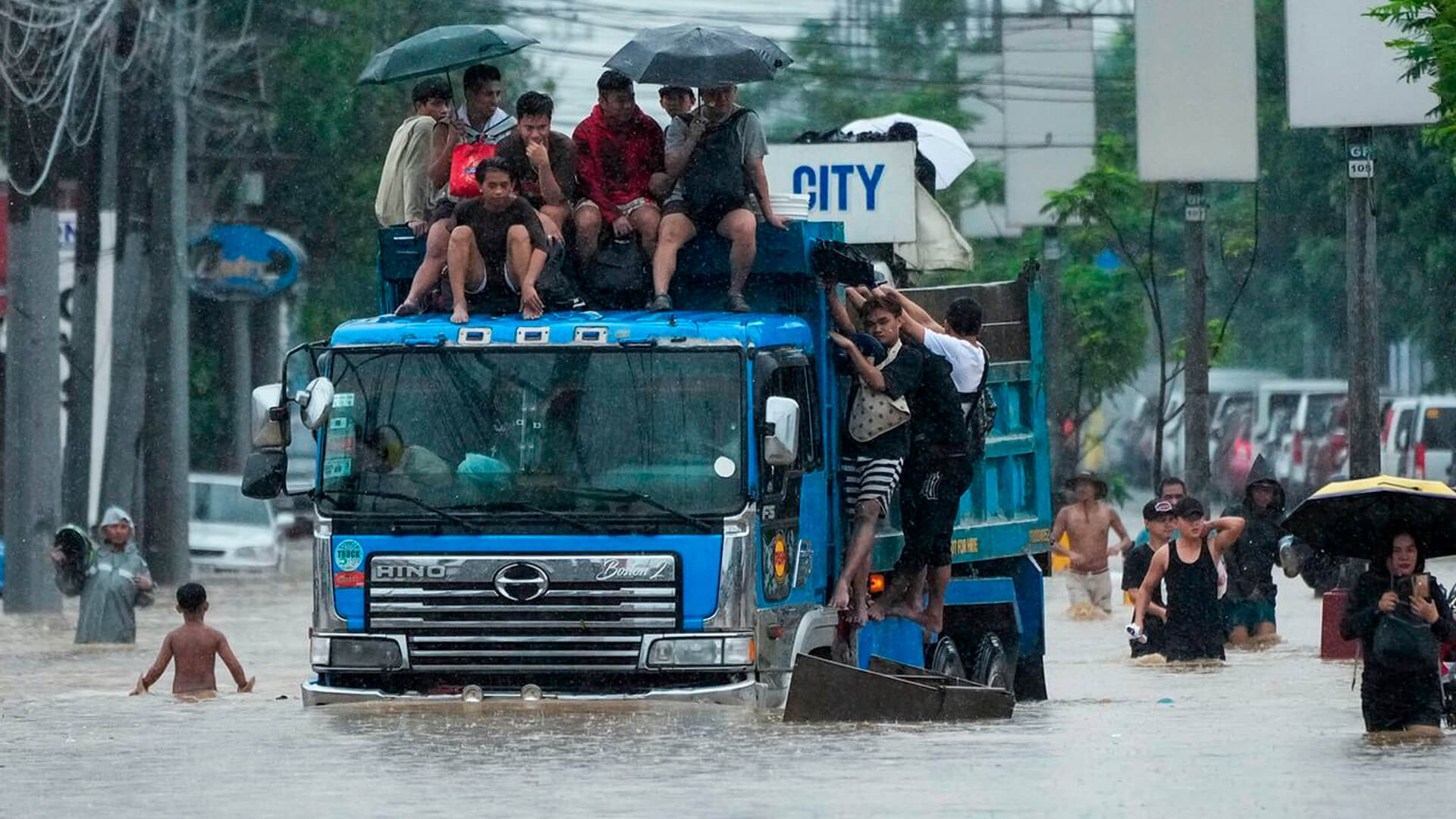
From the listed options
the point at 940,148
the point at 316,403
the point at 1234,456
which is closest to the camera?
the point at 316,403

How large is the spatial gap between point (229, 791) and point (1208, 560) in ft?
32.6

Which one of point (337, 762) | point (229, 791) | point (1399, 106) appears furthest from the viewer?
point (1399, 106)

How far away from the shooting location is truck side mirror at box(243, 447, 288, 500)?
13.1 meters

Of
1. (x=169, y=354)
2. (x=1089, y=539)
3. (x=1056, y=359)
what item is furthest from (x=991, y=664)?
(x=1056, y=359)

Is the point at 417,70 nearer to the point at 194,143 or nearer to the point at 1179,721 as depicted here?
the point at 1179,721

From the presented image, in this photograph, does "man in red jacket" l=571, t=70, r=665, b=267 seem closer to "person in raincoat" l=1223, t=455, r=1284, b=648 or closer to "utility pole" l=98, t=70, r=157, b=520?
"person in raincoat" l=1223, t=455, r=1284, b=648

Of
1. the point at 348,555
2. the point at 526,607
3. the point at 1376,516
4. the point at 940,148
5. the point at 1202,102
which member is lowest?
the point at 526,607

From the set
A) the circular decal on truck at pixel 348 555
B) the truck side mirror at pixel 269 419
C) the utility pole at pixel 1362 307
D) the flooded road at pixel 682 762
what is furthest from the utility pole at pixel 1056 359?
the circular decal on truck at pixel 348 555

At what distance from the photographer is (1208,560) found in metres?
19.4

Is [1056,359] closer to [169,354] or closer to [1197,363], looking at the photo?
[169,354]

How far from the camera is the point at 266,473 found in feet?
43.2

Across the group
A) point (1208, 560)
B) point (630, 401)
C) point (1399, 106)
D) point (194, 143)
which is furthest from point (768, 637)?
point (194, 143)

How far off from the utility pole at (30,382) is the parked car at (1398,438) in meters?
19.2

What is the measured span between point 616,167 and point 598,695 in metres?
2.83
